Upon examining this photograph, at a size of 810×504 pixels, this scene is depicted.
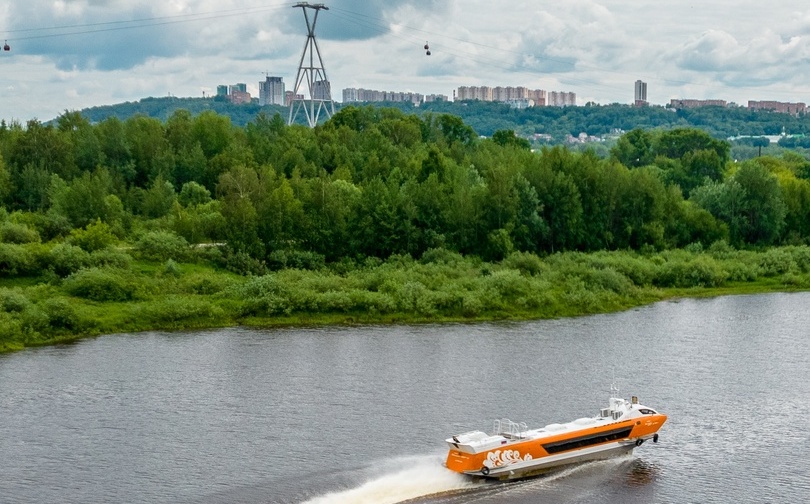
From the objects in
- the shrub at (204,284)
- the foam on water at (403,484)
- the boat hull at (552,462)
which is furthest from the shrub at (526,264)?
the foam on water at (403,484)

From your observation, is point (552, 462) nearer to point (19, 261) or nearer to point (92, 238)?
point (19, 261)

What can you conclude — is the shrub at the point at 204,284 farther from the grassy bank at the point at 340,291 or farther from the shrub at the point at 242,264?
the shrub at the point at 242,264

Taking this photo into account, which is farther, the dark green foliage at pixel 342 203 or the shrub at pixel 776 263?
the shrub at pixel 776 263

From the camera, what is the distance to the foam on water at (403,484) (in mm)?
34969

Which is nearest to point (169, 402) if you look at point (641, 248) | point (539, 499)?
point (539, 499)

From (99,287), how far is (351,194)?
950 inches

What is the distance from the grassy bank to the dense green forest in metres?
0.14

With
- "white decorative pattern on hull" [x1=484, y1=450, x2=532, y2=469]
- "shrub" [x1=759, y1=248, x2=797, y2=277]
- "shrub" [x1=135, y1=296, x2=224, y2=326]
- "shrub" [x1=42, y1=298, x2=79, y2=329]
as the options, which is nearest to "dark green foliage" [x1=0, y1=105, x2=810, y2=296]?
"shrub" [x1=759, y1=248, x2=797, y2=277]

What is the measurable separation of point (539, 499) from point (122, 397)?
19413 mm

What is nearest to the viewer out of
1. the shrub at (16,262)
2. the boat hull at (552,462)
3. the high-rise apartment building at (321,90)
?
the boat hull at (552,462)

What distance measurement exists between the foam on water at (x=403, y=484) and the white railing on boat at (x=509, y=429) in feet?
7.03

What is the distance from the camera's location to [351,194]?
8256 centimetres

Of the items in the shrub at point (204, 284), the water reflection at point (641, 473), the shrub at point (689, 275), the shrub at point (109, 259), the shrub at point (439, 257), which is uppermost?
the shrub at point (109, 259)

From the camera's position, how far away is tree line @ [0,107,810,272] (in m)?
76.9
